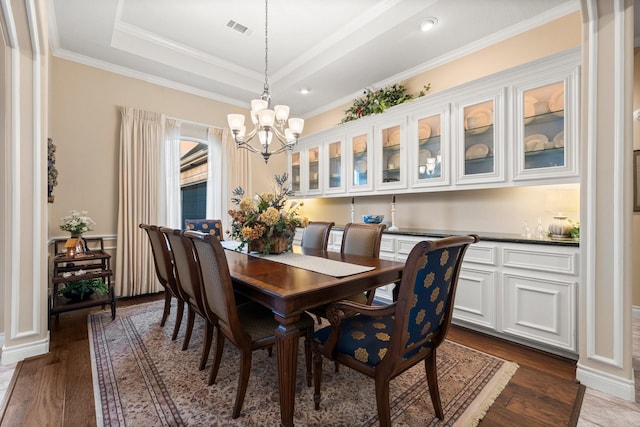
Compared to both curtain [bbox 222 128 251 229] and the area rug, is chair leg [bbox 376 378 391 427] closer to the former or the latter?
the area rug

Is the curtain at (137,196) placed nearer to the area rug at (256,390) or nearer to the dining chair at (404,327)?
the area rug at (256,390)

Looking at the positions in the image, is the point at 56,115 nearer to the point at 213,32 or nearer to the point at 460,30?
the point at 213,32

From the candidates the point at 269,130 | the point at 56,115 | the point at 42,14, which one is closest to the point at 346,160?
the point at 269,130

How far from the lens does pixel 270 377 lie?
75.3 inches

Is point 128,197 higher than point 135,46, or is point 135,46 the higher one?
point 135,46

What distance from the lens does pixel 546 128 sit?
2.39 meters

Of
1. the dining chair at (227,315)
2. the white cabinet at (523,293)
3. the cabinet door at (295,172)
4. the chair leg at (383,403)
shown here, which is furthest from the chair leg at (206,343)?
the cabinet door at (295,172)

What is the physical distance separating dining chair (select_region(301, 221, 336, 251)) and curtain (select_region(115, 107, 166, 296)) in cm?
215

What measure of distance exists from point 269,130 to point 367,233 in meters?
1.29

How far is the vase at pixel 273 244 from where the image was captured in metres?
2.36

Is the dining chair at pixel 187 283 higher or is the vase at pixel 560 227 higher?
the vase at pixel 560 227

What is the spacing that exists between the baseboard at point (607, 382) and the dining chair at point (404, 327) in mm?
1089

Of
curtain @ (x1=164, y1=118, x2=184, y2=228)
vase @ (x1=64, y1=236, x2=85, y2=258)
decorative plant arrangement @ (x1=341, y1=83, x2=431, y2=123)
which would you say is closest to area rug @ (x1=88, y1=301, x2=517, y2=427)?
vase @ (x1=64, y1=236, x2=85, y2=258)

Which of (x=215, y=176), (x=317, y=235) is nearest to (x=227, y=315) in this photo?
(x=317, y=235)
